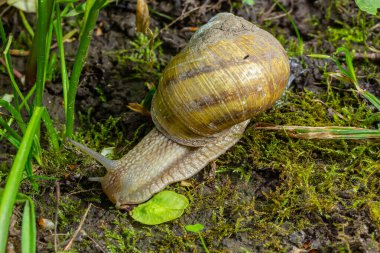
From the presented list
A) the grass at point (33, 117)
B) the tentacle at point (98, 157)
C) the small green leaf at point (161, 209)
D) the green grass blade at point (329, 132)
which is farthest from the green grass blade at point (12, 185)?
the green grass blade at point (329, 132)

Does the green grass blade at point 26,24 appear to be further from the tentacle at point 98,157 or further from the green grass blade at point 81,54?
the tentacle at point 98,157

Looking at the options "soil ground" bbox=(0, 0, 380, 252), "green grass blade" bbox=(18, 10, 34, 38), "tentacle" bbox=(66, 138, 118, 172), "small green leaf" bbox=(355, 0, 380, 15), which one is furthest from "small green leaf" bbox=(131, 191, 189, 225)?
"green grass blade" bbox=(18, 10, 34, 38)

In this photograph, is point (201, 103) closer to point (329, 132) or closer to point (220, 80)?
point (220, 80)

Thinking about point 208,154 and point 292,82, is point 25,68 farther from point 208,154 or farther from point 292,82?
point 292,82

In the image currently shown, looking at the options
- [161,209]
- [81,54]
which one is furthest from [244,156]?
[81,54]

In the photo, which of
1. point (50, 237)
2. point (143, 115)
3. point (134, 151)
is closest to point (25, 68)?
point (143, 115)

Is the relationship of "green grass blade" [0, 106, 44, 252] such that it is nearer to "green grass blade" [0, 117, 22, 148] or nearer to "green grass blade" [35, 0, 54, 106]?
"green grass blade" [0, 117, 22, 148]
